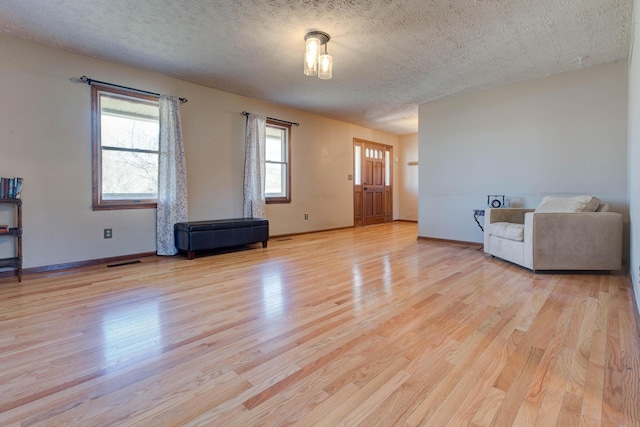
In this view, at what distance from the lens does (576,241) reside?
10.2 feet

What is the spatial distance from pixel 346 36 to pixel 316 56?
1.21 feet

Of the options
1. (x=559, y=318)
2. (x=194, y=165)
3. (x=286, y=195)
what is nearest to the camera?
(x=559, y=318)

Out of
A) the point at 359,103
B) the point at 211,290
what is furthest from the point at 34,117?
the point at 359,103

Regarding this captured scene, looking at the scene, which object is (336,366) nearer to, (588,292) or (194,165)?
(588,292)

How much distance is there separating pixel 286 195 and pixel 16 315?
4.12 meters

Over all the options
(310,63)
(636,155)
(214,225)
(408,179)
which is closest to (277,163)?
(214,225)

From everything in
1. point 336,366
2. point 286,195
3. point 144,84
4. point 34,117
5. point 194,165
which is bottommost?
point 336,366

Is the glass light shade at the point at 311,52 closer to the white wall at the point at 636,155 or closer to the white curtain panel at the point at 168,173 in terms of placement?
the white curtain panel at the point at 168,173

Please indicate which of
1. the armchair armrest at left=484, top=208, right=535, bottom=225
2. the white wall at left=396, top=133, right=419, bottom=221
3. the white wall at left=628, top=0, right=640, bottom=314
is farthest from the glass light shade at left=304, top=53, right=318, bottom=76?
the white wall at left=396, top=133, right=419, bottom=221

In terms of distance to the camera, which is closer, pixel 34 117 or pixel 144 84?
pixel 34 117

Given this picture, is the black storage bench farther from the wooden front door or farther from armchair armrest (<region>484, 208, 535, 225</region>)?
the wooden front door

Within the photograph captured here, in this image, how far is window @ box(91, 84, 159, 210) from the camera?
3676 millimetres

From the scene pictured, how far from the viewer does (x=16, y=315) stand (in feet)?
7.02

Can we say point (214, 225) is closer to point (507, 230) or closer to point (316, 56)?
point (316, 56)
